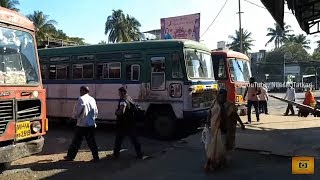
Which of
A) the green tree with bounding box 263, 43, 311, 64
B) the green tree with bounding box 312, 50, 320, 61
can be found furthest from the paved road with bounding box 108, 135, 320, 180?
the green tree with bounding box 312, 50, 320, 61

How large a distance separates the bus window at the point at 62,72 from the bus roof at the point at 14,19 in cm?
716

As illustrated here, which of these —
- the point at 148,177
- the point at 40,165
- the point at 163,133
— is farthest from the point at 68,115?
the point at 148,177

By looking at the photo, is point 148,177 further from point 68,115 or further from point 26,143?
point 68,115

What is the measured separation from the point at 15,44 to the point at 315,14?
7.45m

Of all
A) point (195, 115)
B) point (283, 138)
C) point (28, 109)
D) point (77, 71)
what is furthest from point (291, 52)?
point (28, 109)

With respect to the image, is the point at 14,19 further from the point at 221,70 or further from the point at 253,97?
the point at 221,70

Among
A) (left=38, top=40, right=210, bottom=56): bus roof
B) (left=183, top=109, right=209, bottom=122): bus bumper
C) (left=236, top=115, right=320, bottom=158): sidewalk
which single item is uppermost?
(left=38, top=40, right=210, bottom=56): bus roof

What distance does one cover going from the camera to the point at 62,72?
51.5 feet

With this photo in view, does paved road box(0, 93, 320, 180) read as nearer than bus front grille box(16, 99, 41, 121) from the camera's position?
No

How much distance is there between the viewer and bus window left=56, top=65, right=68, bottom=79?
15609 millimetres

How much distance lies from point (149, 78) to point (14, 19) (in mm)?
6240

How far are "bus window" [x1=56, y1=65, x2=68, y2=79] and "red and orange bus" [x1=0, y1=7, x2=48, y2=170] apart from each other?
23.4 feet

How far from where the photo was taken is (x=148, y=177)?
28.2 ft

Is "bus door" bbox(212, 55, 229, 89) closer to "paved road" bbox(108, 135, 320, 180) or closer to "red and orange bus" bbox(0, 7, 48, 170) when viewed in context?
"paved road" bbox(108, 135, 320, 180)
